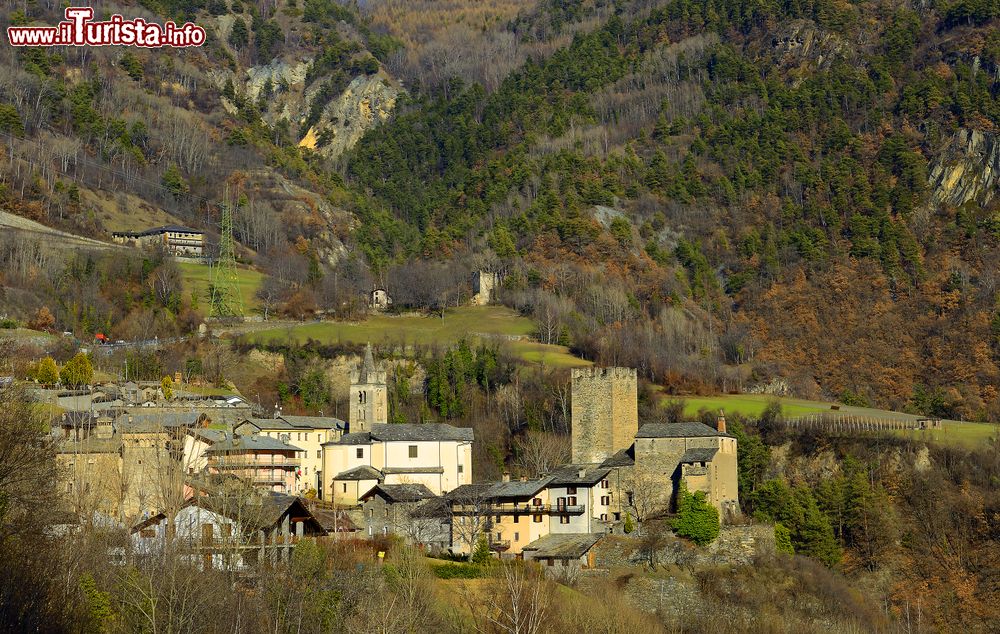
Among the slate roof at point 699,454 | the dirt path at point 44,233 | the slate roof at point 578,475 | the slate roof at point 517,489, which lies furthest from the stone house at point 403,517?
the dirt path at point 44,233

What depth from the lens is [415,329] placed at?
449 feet

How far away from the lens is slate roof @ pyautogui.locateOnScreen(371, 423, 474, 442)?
99188 millimetres

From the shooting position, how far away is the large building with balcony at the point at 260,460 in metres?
90.9

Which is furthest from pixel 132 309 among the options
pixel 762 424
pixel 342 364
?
pixel 762 424

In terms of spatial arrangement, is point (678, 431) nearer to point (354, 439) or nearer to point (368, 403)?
point (354, 439)

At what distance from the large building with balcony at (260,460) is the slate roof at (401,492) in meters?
5.18

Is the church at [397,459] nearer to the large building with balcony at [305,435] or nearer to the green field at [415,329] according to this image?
the large building with balcony at [305,435]

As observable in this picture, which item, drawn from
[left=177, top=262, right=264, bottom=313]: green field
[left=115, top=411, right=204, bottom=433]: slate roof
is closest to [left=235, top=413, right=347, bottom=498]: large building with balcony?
[left=115, top=411, right=204, bottom=433]: slate roof

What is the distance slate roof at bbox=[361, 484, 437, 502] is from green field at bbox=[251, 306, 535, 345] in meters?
34.8

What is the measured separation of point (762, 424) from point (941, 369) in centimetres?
3835

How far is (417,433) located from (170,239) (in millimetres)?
75699

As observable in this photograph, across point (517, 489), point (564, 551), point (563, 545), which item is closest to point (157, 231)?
point (517, 489)

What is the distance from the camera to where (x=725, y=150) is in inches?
7702

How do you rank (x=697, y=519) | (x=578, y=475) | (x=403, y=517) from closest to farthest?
(x=697, y=519)
(x=403, y=517)
(x=578, y=475)
